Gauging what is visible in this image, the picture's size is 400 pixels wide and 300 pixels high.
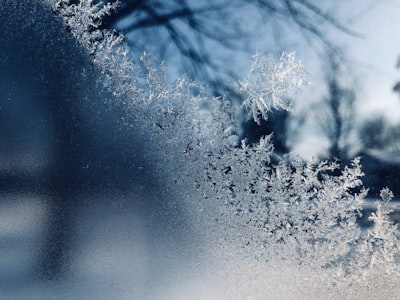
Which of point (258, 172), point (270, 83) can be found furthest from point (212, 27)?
point (258, 172)

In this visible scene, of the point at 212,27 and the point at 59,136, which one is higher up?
the point at 212,27

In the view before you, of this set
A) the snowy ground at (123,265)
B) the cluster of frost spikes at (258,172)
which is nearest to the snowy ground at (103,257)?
the snowy ground at (123,265)

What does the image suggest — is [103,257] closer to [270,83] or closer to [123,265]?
[123,265]

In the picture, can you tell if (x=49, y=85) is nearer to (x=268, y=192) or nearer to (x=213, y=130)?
(x=213, y=130)

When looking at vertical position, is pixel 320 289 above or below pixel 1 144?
below

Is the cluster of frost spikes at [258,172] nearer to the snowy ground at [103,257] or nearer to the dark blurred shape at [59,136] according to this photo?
the dark blurred shape at [59,136]

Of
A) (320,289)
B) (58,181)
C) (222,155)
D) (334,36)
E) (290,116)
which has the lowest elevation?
(320,289)

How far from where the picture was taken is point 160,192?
94 cm

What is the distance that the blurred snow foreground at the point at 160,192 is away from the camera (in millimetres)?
909

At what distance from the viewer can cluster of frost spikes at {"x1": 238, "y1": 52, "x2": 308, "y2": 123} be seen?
2.97 ft

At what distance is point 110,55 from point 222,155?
389 millimetres

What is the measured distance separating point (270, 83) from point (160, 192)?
40cm

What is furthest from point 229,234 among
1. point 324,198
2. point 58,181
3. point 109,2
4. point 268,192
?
point 109,2

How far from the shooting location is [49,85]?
3.11 ft
